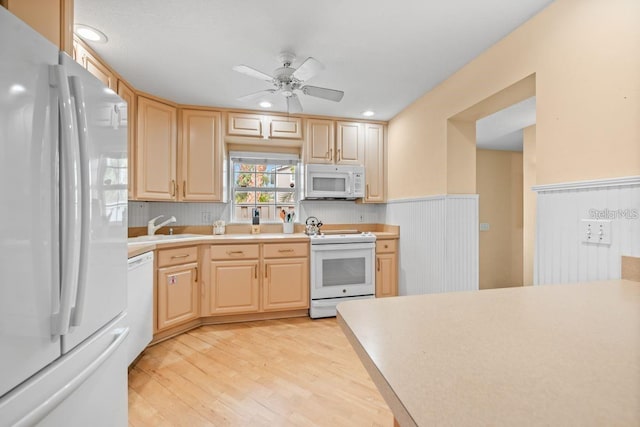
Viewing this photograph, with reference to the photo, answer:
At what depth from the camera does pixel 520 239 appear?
14.5ft

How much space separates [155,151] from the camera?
2.76 m

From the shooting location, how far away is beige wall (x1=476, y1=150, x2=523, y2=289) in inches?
173

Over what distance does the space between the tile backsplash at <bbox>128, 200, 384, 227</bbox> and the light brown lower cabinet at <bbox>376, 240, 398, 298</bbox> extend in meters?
0.60

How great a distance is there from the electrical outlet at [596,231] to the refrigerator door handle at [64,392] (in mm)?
2046

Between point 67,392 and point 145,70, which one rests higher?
point 145,70

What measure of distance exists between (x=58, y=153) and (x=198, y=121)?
247 centimetres

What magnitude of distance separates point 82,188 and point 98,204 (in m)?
0.16

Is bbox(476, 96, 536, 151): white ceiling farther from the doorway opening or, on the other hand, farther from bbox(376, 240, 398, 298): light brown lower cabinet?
bbox(376, 240, 398, 298): light brown lower cabinet

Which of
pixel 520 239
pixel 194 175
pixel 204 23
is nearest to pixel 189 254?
pixel 194 175

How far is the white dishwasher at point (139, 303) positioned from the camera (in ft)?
6.12

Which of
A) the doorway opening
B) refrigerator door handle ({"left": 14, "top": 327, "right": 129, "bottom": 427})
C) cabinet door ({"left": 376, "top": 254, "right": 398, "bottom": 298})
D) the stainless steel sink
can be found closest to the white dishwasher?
the stainless steel sink

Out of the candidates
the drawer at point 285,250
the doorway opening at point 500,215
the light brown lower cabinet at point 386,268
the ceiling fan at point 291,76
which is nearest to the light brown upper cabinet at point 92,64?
the ceiling fan at point 291,76

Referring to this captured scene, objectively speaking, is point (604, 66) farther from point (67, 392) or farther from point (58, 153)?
point (67, 392)

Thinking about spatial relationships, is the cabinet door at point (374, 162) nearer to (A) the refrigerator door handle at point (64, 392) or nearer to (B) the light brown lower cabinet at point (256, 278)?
(B) the light brown lower cabinet at point (256, 278)
